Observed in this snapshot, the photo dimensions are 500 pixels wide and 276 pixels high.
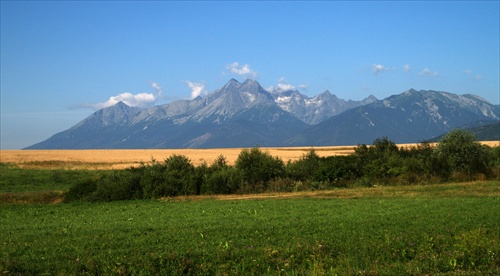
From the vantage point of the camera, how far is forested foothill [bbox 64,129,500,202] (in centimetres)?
4338

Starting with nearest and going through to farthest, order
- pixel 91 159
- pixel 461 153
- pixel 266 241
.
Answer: pixel 266 241 < pixel 461 153 < pixel 91 159

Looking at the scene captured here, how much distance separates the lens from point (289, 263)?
48.8ft

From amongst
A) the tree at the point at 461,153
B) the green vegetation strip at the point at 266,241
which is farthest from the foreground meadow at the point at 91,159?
the green vegetation strip at the point at 266,241

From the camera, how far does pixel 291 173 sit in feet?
163

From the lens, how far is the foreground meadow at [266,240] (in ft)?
47.2

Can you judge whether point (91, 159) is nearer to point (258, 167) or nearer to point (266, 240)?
point (258, 167)

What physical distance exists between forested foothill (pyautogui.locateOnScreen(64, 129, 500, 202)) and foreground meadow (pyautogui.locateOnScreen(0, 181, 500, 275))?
13288 mm

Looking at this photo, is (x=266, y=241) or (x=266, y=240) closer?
(x=266, y=241)

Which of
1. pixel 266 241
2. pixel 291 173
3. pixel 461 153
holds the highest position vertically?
pixel 461 153

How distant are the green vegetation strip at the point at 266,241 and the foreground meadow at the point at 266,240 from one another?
0.12 ft

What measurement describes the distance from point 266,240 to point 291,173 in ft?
105

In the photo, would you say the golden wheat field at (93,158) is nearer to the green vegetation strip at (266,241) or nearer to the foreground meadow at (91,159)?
the foreground meadow at (91,159)

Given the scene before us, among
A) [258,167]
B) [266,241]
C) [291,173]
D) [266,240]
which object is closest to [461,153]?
[291,173]

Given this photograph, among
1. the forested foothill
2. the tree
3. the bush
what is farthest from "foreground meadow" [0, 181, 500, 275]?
the tree
